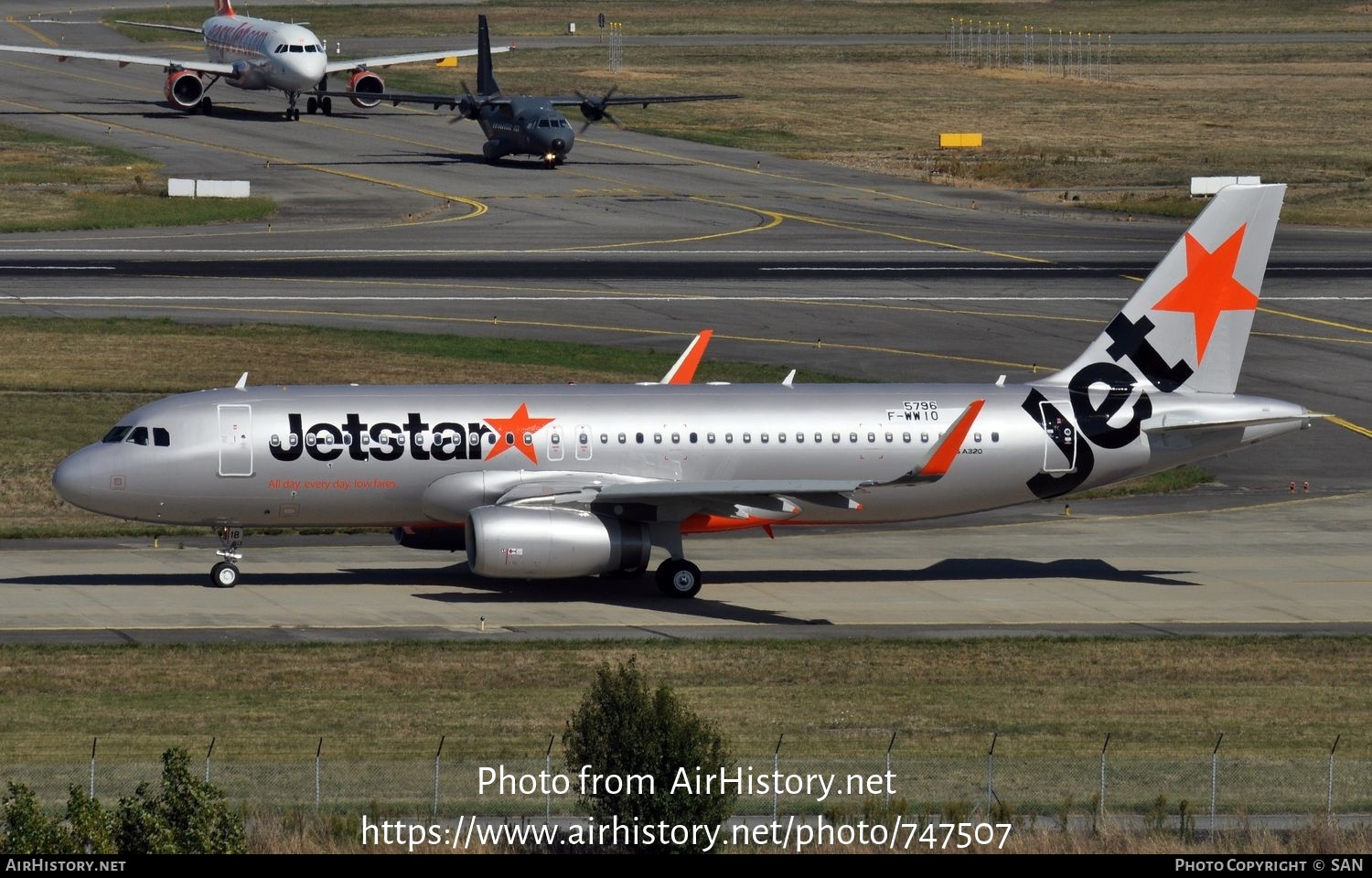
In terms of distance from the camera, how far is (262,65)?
12262 cm

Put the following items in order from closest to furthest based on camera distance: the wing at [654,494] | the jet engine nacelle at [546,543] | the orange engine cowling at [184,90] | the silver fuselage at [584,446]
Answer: the jet engine nacelle at [546,543]
the wing at [654,494]
the silver fuselage at [584,446]
the orange engine cowling at [184,90]

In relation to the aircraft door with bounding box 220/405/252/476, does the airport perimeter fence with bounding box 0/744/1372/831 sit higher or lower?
lower

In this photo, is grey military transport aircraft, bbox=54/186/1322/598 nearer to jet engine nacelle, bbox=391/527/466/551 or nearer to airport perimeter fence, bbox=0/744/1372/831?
jet engine nacelle, bbox=391/527/466/551

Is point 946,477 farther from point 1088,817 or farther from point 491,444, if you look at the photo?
point 1088,817

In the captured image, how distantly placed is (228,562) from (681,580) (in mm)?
10166

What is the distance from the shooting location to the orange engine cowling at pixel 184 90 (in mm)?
125750

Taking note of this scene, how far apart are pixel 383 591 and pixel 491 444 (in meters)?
4.13

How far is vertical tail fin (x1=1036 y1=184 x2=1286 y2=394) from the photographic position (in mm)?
44750

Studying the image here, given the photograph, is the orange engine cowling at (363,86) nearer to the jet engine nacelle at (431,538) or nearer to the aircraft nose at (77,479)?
the jet engine nacelle at (431,538)

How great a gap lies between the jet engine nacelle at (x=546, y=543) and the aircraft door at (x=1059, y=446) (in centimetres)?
950

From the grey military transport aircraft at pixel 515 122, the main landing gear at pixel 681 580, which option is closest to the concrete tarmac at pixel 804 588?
the main landing gear at pixel 681 580

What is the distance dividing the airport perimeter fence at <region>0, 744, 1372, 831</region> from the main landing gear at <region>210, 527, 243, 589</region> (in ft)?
46.0

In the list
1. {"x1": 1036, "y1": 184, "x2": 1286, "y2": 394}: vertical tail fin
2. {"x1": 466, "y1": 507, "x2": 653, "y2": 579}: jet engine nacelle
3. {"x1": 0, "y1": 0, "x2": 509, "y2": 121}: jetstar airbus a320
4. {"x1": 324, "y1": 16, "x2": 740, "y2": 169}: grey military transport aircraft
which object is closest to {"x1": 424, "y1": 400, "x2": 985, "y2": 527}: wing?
{"x1": 466, "y1": 507, "x2": 653, "y2": 579}: jet engine nacelle

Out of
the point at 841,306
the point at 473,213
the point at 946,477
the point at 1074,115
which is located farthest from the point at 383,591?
the point at 1074,115
